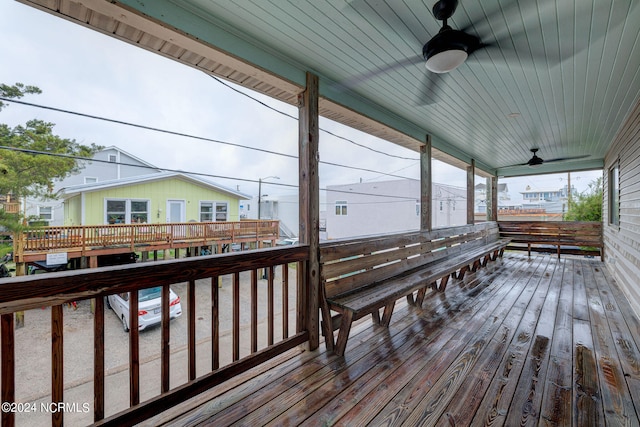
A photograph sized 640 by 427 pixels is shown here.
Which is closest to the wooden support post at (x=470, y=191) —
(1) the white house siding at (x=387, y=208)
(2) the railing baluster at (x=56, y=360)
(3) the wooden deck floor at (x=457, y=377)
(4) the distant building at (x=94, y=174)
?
(3) the wooden deck floor at (x=457, y=377)

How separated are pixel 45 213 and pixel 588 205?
1064 centimetres

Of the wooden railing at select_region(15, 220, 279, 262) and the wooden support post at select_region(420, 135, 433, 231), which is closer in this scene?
the wooden railing at select_region(15, 220, 279, 262)

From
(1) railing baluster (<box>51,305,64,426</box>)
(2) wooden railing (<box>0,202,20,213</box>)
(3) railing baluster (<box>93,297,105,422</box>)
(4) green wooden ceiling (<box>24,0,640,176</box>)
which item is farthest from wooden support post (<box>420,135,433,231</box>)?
(2) wooden railing (<box>0,202,20,213</box>)

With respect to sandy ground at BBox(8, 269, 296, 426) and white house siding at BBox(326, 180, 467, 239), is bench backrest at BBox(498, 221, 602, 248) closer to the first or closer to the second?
white house siding at BBox(326, 180, 467, 239)

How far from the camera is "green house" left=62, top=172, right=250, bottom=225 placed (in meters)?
1.39

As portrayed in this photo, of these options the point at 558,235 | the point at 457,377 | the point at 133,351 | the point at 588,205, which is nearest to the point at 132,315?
the point at 133,351

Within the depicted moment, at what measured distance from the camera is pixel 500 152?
5289 millimetres

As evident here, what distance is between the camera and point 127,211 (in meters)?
1.51

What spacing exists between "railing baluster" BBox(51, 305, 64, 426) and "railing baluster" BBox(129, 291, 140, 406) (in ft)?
0.84

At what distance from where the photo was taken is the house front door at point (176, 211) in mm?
1699

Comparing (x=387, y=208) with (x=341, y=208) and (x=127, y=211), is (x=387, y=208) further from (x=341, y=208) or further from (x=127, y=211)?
(x=127, y=211)

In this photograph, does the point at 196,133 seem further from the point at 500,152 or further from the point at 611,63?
the point at 500,152

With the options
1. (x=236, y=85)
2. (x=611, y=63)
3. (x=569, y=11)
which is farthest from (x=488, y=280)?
(x=236, y=85)

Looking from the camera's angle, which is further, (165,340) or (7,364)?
(165,340)
